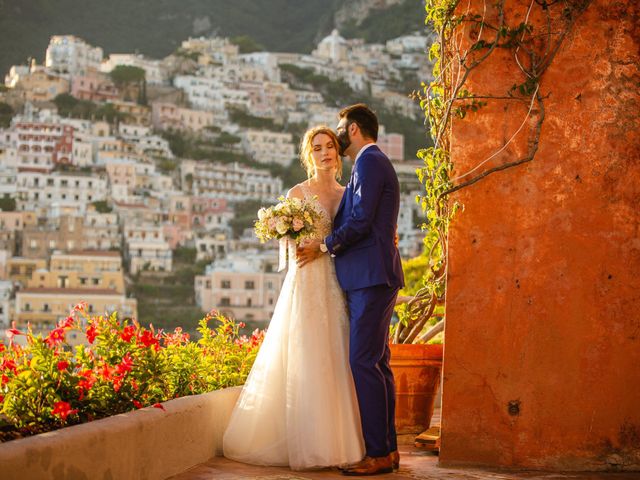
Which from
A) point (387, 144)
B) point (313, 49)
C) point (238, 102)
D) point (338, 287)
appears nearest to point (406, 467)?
point (338, 287)

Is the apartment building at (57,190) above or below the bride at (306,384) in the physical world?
above

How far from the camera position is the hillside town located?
213 feet

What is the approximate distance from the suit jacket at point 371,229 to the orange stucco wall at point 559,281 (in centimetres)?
24

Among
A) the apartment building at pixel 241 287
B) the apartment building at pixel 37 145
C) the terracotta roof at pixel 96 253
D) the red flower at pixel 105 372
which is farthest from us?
the apartment building at pixel 37 145

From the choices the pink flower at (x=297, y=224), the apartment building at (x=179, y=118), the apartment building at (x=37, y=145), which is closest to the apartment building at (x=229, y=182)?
the apartment building at (x=179, y=118)

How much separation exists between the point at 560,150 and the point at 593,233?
12.4 inches

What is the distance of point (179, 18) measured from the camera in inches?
3561

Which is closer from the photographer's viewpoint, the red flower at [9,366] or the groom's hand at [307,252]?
the red flower at [9,366]

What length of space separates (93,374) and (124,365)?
4.6 inches

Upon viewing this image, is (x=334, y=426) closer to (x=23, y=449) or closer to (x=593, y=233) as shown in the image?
(x=593, y=233)

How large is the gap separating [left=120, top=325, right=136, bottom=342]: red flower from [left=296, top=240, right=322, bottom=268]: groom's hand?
662 mm

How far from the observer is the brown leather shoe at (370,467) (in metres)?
3.31

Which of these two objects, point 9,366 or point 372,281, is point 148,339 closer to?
point 9,366

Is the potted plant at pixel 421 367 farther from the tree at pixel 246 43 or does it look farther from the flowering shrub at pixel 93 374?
the tree at pixel 246 43
